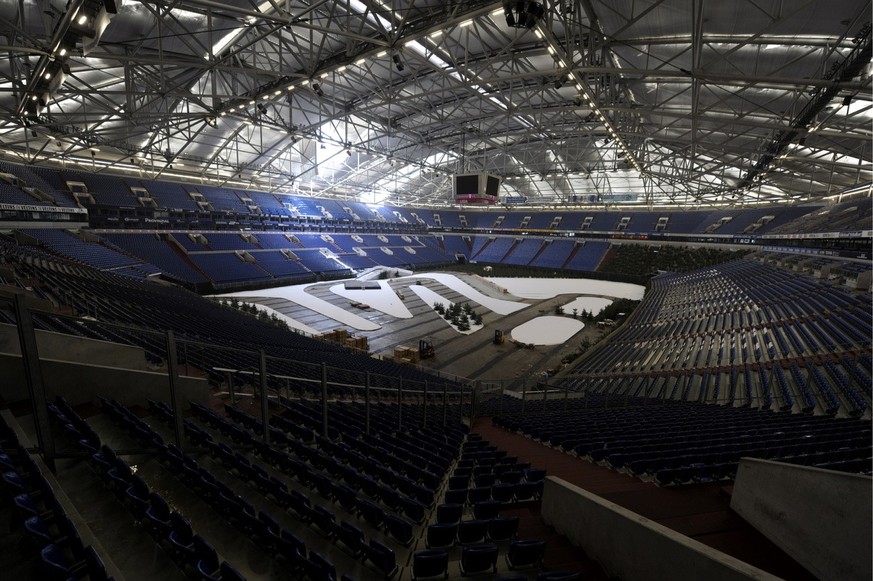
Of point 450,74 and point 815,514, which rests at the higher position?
point 450,74

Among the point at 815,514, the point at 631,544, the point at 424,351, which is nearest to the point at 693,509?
the point at 815,514

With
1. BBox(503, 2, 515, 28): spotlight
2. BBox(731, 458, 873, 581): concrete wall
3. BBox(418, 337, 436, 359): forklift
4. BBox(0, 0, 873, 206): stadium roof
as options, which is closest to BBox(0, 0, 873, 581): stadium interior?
BBox(731, 458, 873, 581): concrete wall

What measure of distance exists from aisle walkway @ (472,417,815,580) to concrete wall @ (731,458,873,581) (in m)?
0.16

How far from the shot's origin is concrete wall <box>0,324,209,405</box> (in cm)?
473

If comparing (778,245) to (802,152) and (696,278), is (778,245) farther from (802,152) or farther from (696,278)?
(802,152)

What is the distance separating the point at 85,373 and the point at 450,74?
23109mm

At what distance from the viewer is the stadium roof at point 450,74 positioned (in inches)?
421

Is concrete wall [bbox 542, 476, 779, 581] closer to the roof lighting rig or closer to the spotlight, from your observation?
the spotlight

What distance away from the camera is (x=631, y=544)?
307 centimetres

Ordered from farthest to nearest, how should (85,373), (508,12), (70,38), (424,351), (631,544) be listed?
(424,351)
(70,38)
(508,12)
(85,373)
(631,544)

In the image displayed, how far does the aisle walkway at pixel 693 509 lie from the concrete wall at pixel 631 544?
0.77 metres

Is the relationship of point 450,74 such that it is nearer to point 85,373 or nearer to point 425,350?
point 425,350

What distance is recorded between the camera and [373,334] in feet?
72.0

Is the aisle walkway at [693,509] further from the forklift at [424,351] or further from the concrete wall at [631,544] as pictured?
the forklift at [424,351]
